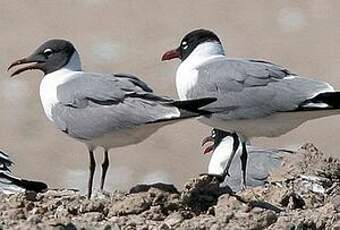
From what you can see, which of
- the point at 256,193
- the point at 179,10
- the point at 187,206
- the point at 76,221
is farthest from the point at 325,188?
the point at 179,10

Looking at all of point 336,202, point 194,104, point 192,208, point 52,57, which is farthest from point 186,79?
point 336,202

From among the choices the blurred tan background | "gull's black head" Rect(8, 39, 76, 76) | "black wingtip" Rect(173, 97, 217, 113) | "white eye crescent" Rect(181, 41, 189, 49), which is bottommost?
the blurred tan background

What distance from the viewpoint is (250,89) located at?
307 inches

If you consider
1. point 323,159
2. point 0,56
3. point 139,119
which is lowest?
point 0,56

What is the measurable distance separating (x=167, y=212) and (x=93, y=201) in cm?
45

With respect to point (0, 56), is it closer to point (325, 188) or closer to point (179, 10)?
point (179, 10)

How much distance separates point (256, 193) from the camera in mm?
7156

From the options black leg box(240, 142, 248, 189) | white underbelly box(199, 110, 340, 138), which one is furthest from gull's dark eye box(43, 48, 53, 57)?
black leg box(240, 142, 248, 189)

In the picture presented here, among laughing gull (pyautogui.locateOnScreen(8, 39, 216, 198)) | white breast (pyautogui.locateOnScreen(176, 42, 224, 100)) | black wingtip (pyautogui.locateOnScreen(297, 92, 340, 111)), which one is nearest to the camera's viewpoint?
laughing gull (pyautogui.locateOnScreen(8, 39, 216, 198))

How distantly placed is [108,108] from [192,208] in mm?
924

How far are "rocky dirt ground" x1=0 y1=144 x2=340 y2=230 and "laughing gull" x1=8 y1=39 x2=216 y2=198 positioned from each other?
1.18 feet

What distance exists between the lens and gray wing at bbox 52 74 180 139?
7.05 meters

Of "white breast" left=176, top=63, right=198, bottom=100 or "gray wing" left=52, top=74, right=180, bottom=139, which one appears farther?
"white breast" left=176, top=63, right=198, bottom=100

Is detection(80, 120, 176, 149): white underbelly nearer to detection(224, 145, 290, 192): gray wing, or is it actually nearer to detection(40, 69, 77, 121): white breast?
detection(40, 69, 77, 121): white breast
